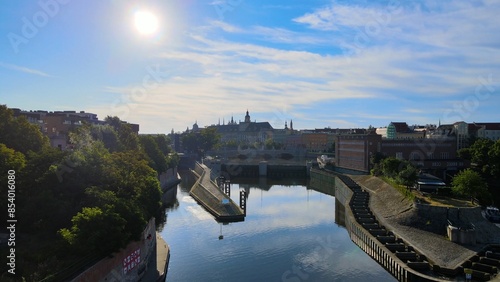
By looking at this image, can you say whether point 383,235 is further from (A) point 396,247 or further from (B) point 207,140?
(B) point 207,140

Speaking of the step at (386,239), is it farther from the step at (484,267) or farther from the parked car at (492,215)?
the parked car at (492,215)

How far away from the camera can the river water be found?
2778 cm

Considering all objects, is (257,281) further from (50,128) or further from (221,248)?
(50,128)

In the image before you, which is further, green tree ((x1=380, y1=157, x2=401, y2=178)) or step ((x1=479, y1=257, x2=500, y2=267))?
green tree ((x1=380, y1=157, x2=401, y2=178))

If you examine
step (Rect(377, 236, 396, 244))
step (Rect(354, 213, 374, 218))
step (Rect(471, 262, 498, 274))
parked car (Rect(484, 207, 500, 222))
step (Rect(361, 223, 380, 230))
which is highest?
parked car (Rect(484, 207, 500, 222))

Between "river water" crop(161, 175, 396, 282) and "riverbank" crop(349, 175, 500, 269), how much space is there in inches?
138

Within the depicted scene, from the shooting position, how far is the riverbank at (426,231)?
89.7 ft

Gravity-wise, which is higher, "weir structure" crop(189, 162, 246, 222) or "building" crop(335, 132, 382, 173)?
"building" crop(335, 132, 382, 173)

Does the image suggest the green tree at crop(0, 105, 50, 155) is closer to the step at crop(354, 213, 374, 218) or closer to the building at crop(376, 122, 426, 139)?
the step at crop(354, 213, 374, 218)

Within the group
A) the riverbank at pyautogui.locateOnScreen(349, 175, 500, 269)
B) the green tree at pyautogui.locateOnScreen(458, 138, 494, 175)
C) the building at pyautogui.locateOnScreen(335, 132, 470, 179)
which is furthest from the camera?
the building at pyautogui.locateOnScreen(335, 132, 470, 179)

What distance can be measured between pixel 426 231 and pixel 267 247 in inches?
501

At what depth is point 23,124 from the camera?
3322cm

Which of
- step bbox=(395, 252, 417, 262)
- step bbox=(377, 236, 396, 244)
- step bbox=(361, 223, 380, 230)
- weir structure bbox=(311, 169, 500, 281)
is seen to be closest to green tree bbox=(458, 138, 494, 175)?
weir structure bbox=(311, 169, 500, 281)

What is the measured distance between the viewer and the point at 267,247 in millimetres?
34250
